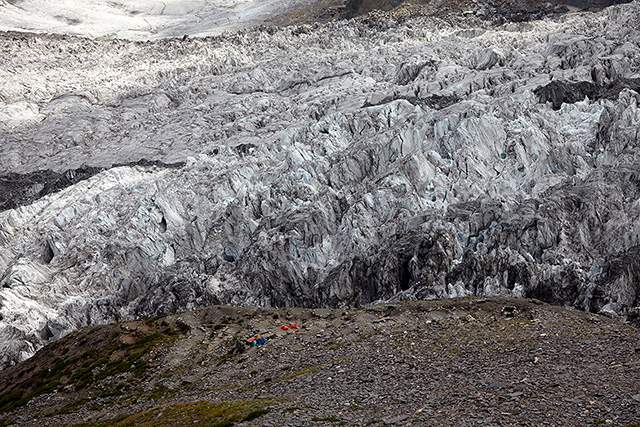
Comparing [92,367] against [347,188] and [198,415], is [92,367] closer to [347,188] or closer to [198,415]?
[198,415]

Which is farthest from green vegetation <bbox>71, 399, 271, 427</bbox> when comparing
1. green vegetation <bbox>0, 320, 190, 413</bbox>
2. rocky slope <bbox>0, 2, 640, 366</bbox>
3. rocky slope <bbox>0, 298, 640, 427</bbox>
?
rocky slope <bbox>0, 2, 640, 366</bbox>

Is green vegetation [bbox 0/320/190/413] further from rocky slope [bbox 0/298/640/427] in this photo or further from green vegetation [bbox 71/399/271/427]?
green vegetation [bbox 71/399/271/427]

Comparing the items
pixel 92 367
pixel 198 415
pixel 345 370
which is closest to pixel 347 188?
pixel 92 367

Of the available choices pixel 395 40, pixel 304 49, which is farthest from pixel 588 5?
pixel 304 49

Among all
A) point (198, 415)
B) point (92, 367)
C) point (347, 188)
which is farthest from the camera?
point (347, 188)

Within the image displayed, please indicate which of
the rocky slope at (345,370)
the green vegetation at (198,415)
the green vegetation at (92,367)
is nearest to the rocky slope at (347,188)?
the rocky slope at (345,370)

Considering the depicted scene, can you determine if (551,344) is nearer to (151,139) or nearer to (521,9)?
(151,139)

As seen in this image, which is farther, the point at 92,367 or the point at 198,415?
the point at 92,367
